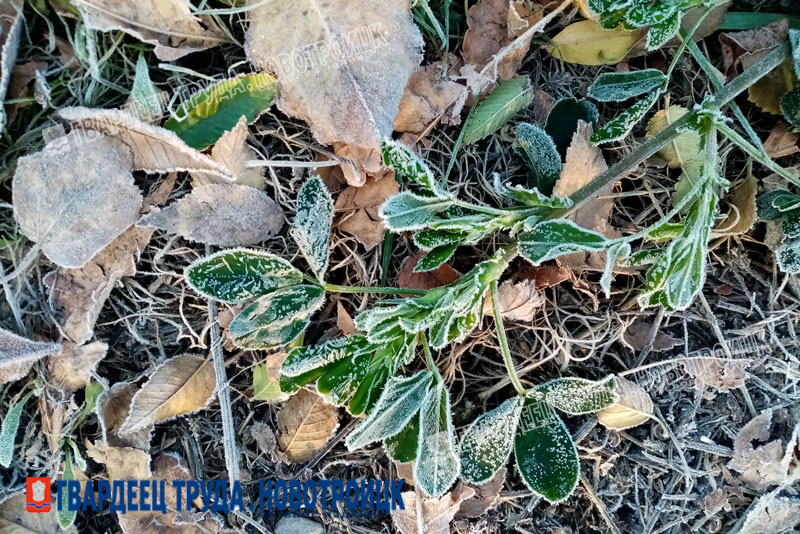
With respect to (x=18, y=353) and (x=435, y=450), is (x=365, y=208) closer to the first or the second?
(x=435, y=450)

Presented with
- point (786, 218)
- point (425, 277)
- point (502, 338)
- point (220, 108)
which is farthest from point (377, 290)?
point (786, 218)

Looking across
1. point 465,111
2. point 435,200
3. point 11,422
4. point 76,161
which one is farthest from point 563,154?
point 11,422

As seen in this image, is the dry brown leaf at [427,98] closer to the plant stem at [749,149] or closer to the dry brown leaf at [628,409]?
the plant stem at [749,149]

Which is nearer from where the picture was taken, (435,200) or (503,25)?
(435,200)

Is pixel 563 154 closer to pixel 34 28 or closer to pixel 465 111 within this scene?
pixel 465 111

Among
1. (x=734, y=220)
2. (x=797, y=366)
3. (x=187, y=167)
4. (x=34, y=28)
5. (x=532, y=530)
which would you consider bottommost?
(x=532, y=530)

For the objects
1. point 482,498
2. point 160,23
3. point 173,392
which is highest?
point 160,23
